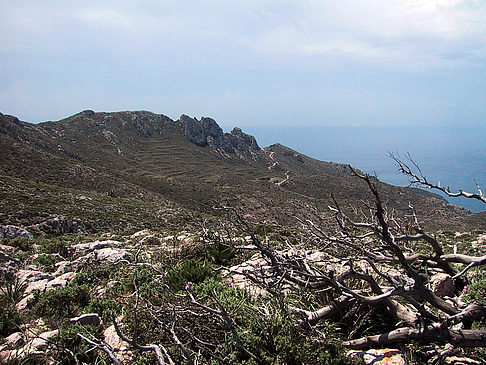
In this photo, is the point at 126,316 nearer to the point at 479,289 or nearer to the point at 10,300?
the point at 10,300

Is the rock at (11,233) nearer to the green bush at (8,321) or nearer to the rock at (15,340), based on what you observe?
the green bush at (8,321)

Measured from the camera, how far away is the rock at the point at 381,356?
9.99ft

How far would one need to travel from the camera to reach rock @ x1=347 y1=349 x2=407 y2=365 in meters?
3.04

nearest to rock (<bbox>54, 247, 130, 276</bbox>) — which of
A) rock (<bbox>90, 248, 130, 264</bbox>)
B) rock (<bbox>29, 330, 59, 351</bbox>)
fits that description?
rock (<bbox>90, 248, 130, 264</bbox>)

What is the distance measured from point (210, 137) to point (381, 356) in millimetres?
90867

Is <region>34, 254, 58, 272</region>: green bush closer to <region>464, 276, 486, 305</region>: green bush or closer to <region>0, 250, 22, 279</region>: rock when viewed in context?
<region>0, 250, 22, 279</region>: rock

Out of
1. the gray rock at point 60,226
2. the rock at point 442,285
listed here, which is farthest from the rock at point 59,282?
the gray rock at point 60,226

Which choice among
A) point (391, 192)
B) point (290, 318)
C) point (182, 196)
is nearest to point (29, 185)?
point (182, 196)

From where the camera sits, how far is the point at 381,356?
313cm

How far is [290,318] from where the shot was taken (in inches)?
132

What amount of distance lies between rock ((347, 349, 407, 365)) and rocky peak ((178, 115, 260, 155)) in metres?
86.9

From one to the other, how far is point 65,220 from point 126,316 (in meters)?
17.1

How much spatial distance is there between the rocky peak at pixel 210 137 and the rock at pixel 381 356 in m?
86.9

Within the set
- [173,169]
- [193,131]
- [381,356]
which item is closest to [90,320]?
[381,356]
